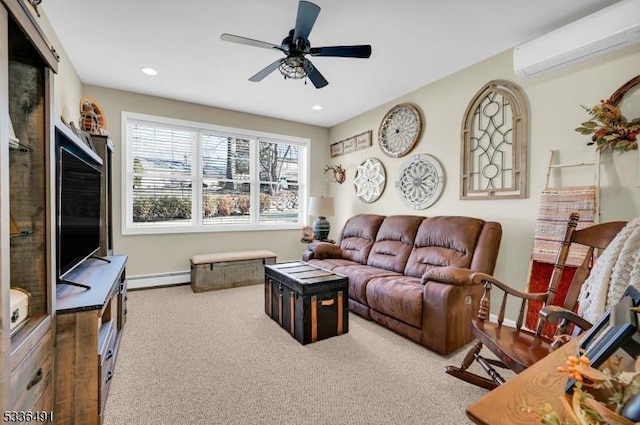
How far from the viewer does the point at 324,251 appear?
390cm

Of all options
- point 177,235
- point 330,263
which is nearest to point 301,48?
point 330,263

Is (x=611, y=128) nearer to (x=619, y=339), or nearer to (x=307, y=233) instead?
(x=619, y=339)

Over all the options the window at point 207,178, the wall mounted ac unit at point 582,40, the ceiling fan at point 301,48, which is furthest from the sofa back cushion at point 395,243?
the window at point 207,178

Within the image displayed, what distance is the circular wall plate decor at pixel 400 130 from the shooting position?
3.81 metres

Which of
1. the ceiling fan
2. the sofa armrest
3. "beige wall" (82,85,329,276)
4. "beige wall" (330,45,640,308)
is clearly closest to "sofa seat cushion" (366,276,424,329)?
the sofa armrest

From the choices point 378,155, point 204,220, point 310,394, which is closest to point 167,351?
point 310,394

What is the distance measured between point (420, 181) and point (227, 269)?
288 centimetres

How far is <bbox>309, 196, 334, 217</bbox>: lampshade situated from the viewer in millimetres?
4723

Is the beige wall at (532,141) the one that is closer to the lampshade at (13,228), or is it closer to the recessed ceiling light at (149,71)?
the recessed ceiling light at (149,71)

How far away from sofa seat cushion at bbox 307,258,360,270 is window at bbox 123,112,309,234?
60.8 inches

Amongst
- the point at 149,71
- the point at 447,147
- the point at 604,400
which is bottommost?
the point at 604,400

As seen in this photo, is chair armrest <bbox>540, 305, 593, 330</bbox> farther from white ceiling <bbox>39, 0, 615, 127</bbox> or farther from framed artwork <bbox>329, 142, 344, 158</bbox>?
framed artwork <bbox>329, 142, 344, 158</bbox>

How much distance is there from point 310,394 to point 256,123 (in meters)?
4.13

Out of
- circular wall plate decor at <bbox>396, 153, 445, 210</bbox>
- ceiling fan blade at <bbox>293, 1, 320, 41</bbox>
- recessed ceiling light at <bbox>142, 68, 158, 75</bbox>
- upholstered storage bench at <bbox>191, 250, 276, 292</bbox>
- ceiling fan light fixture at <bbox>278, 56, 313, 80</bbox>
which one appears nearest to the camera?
ceiling fan blade at <bbox>293, 1, 320, 41</bbox>
